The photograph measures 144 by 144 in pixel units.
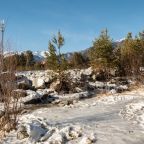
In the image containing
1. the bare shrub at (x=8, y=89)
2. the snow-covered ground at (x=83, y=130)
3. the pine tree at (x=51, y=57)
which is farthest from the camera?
the pine tree at (x=51, y=57)

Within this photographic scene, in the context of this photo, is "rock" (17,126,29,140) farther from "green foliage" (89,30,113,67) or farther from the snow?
"green foliage" (89,30,113,67)

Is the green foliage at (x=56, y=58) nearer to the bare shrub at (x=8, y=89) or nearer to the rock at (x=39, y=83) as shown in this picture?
the rock at (x=39, y=83)

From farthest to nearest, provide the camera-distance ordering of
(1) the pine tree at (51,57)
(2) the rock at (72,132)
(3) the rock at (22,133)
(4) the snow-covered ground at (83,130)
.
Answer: (1) the pine tree at (51,57), (3) the rock at (22,133), (2) the rock at (72,132), (4) the snow-covered ground at (83,130)

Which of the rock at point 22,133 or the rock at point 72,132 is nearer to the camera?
the rock at point 72,132

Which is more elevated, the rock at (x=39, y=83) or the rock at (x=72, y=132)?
the rock at (x=39, y=83)

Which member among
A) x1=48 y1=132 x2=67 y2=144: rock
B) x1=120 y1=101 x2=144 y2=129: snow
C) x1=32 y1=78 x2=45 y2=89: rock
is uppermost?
x1=32 y1=78 x2=45 y2=89: rock

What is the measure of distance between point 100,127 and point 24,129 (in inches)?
101

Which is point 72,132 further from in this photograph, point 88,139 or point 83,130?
point 88,139

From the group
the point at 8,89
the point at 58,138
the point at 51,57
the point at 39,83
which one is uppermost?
the point at 51,57

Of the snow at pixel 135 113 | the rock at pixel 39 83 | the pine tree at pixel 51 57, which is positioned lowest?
the snow at pixel 135 113

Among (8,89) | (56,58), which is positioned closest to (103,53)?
(56,58)

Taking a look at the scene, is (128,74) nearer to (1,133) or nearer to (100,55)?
(100,55)

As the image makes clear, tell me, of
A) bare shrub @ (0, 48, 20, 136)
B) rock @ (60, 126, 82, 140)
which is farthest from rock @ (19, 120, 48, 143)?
bare shrub @ (0, 48, 20, 136)

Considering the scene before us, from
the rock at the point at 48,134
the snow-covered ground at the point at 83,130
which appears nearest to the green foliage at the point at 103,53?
the snow-covered ground at the point at 83,130
